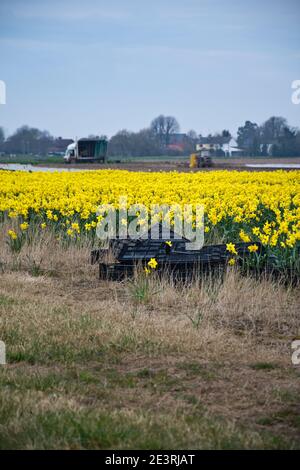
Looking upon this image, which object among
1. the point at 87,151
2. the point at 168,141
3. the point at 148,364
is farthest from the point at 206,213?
the point at 168,141

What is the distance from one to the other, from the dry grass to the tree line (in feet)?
179

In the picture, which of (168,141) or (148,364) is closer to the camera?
(148,364)

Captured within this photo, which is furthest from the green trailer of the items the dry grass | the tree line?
the dry grass

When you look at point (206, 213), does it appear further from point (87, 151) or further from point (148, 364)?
point (87, 151)

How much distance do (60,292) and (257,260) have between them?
8.11 feet

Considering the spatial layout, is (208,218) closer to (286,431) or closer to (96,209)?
(96,209)

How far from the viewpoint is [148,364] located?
6.48 metres

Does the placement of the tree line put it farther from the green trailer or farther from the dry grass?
the dry grass

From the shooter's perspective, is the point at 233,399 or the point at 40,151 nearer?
the point at 233,399

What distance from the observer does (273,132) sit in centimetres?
8719

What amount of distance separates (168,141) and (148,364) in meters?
108

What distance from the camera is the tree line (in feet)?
267

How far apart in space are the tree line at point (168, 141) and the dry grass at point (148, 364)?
179ft

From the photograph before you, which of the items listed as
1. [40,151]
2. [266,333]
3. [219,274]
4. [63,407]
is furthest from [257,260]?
[40,151]
